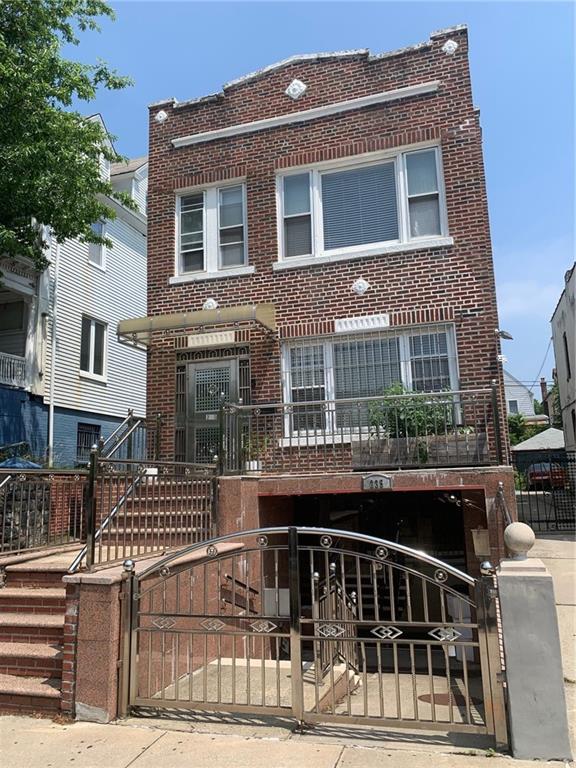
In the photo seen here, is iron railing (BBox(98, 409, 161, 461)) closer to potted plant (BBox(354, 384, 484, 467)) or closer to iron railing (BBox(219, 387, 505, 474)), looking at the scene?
iron railing (BBox(219, 387, 505, 474))

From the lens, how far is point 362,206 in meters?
10.8

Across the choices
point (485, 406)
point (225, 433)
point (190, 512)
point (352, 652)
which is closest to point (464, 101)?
point (485, 406)

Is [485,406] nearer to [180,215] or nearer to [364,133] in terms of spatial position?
[364,133]

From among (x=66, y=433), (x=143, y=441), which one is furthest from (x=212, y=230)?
(x=66, y=433)

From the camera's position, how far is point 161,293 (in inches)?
461

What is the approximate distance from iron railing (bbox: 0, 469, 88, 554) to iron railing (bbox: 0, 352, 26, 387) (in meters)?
6.82

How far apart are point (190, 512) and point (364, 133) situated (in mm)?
7596

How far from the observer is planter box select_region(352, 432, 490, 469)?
8.18m

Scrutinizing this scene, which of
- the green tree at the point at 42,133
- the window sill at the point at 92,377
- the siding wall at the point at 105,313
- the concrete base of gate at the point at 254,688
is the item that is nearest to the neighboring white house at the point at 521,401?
the siding wall at the point at 105,313

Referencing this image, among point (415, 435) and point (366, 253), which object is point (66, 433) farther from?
point (415, 435)

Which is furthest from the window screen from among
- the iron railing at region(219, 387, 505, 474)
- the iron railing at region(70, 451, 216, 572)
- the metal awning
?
the iron railing at region(70, 451, 216, 572)

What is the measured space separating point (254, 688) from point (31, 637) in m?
2.10

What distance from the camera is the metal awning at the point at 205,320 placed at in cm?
981

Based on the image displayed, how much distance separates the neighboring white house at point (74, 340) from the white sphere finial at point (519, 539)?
41.4ft
